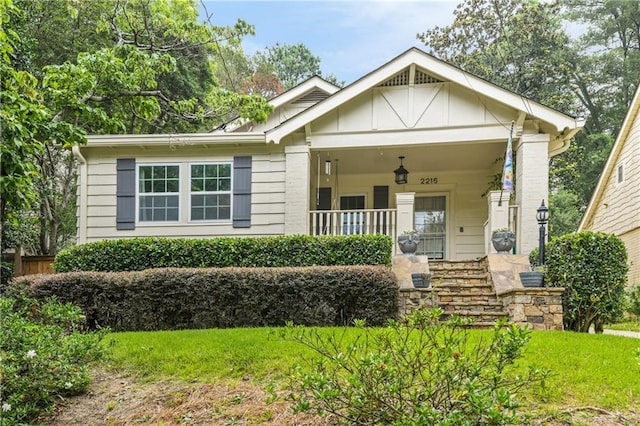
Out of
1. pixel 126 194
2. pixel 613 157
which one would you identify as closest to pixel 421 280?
pixel 126 194

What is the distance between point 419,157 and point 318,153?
2.21m

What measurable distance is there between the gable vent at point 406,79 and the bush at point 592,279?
3.92 m

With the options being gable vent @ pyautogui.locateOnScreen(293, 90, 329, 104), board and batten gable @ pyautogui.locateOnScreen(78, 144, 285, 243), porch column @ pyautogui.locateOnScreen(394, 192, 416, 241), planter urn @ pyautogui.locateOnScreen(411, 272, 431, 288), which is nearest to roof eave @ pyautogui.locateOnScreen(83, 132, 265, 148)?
board and batten gable @ pyautogui.locateOnScreen(78, 144, 285, 243)

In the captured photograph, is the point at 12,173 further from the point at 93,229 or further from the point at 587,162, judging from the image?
the point at 587,162

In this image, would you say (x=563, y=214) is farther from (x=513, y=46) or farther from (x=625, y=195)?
(x=513, y=46)

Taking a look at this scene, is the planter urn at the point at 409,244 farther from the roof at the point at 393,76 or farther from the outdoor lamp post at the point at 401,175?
the roof at the point at 393,76

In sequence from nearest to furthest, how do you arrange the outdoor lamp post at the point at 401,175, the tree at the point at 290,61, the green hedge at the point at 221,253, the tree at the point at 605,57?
the green hedge at the point at 221,253 < the outdoor lamp post at the point at 401,175 < the tree at the point at 605,57 < the tree at the point at 290,61

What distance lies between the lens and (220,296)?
6.13m

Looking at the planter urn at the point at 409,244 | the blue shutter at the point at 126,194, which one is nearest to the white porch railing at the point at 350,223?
the planter urn at the point at 409,244

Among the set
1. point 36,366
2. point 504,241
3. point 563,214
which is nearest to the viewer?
point 36,366

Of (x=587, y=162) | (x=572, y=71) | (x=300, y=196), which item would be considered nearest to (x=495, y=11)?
(x=572, y=71)

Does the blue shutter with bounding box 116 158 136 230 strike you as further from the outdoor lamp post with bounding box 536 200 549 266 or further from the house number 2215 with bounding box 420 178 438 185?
the outdoor lamp post with bounding box 536 200 549 266

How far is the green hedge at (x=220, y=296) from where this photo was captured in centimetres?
600

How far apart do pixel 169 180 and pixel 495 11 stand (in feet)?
61.2
